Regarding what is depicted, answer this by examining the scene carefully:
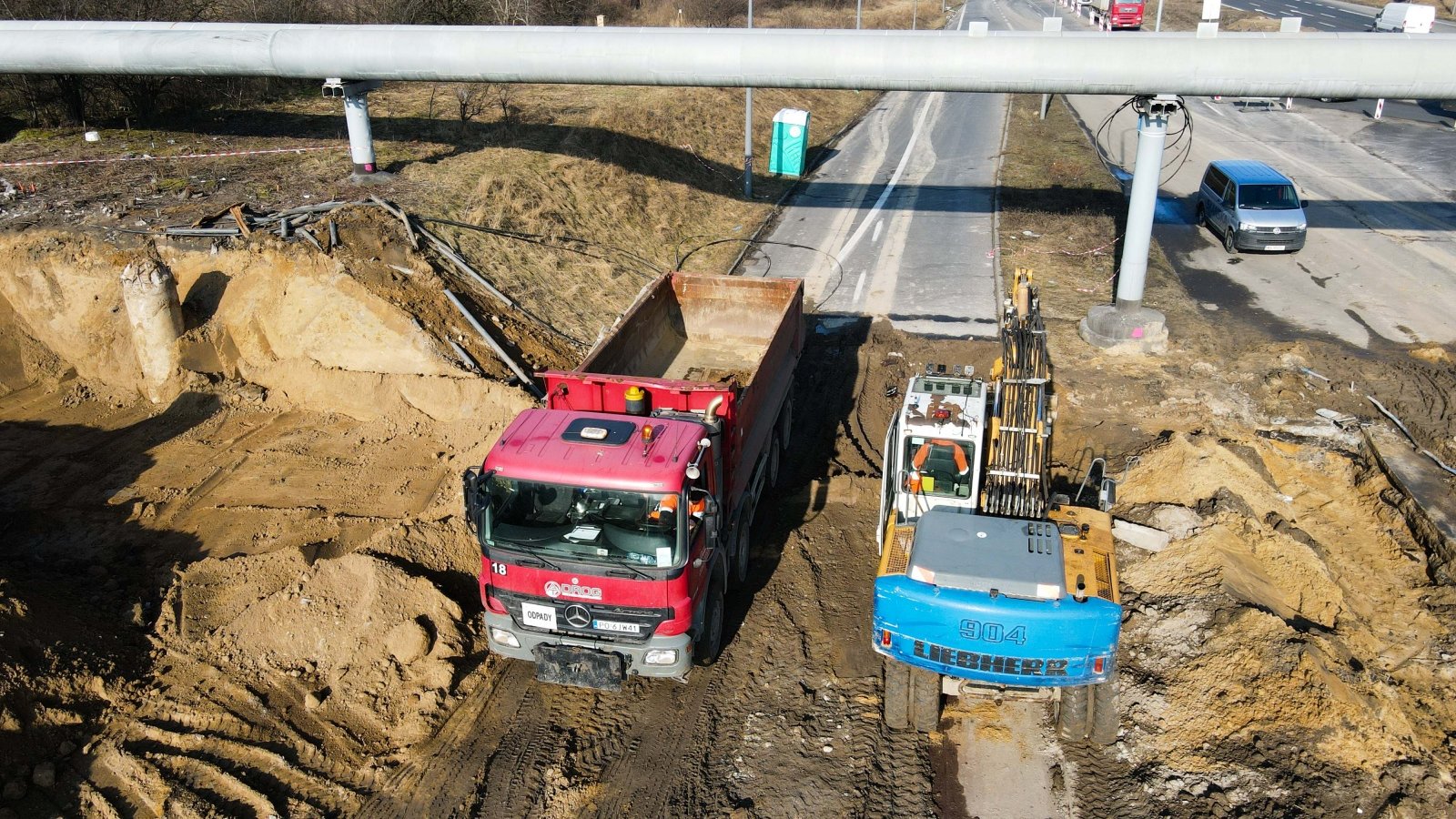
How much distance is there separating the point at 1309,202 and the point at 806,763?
25.5 meters

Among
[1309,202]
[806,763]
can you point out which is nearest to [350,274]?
[806,763]

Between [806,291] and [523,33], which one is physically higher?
[523,33]

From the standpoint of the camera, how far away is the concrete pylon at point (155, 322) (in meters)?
14.3

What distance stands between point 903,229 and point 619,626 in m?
18.9

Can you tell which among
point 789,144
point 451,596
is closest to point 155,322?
point 451,596

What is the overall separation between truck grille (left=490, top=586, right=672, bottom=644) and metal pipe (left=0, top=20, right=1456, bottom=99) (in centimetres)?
1120

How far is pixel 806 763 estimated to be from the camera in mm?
9047

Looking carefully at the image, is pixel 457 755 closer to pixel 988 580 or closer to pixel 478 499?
pixel 478 499

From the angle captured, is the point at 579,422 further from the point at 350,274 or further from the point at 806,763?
the point at 350,274

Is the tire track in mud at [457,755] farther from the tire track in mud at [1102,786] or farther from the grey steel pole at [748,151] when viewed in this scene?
the grey steel pole at [748,151]

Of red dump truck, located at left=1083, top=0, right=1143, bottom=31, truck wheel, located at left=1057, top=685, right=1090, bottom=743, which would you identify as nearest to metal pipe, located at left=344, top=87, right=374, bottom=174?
truck wheel, located at left=1057, top=685, right=1090, bottom=743

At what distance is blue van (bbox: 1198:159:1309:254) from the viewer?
75.3 ft

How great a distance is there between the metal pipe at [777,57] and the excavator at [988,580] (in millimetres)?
8121

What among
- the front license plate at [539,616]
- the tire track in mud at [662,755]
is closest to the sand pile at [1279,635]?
the tire track in mud at [662,755]
